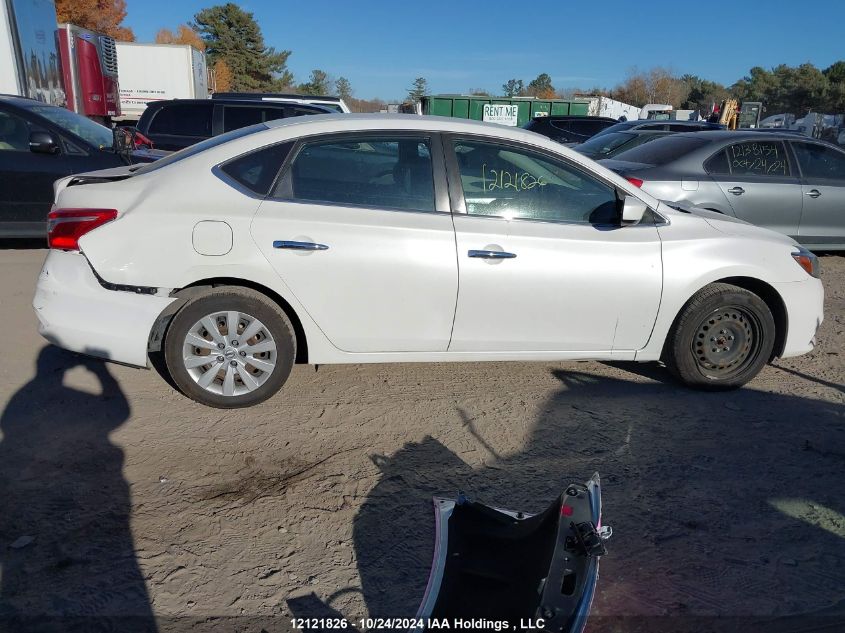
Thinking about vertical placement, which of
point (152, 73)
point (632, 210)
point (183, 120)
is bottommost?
point (632, 210)

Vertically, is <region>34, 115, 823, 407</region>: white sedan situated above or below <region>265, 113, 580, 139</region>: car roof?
below

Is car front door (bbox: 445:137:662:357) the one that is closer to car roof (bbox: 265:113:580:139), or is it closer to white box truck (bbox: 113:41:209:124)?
car roof (bbox: 265:113:580:139)

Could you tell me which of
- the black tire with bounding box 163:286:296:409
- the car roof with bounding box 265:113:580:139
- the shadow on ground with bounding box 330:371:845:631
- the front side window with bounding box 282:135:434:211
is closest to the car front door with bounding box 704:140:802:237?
the shadow on ground with bounding box 330:371:845:631

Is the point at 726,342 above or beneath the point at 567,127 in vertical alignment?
beneath

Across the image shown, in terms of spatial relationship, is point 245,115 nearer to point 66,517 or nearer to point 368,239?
point 368,239

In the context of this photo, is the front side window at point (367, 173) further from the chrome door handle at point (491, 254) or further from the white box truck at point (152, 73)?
the white box truck at point (152, 73)

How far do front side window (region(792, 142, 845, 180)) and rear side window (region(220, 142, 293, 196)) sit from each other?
6.71 m

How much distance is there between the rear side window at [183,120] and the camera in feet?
33.2

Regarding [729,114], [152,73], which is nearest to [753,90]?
[729,114]

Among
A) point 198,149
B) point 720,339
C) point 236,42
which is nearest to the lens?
point 198,149

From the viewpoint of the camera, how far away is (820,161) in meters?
7.77

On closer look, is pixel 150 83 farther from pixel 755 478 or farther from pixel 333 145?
pixel 755 478

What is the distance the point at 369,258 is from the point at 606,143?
8.47 metres

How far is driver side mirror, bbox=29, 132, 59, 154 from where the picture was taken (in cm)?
692
